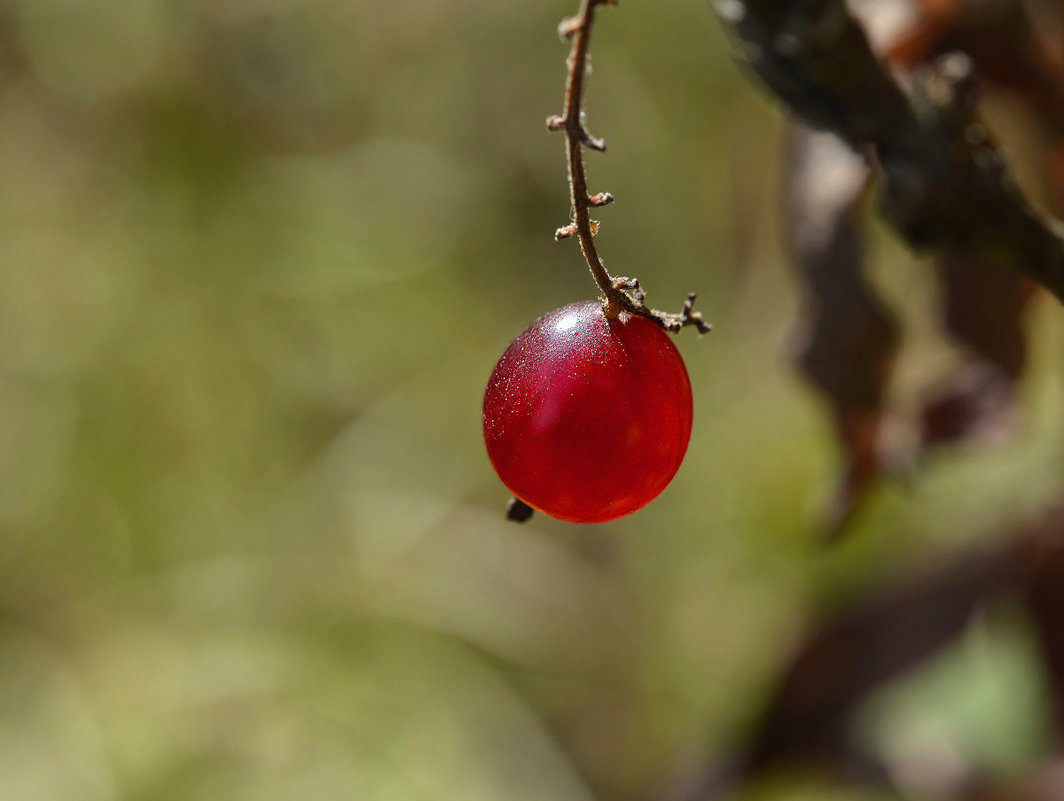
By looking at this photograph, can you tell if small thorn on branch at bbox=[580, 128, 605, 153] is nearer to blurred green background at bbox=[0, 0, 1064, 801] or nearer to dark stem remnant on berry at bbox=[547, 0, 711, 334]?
dark stem remnant on berry at bbox=[547, 0, 711, 334]

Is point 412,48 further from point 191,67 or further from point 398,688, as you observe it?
point 398,688

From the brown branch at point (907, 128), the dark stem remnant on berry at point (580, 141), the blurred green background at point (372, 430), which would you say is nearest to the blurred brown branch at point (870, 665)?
A: the blurred green background at point (372, 430)

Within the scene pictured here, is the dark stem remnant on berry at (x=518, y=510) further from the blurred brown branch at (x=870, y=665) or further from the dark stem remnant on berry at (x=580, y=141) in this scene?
the blurred brown branch at (x=870, y=665)

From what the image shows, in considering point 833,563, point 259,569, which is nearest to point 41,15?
point 259,569

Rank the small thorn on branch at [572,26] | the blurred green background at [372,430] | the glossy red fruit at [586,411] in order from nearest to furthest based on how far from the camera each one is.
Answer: the small thorn on branch at [572,26] < the glossy red fruit at [586,411] < the blurred green background at [372,430]

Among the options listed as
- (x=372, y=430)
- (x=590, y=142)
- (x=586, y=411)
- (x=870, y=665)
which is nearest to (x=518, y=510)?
(x=586, y=411)

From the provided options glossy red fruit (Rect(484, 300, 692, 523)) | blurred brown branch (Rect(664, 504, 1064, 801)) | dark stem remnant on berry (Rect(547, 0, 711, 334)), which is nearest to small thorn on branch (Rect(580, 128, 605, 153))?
dark stem remnant on berry (Rect(547, 0, 711, 334))
